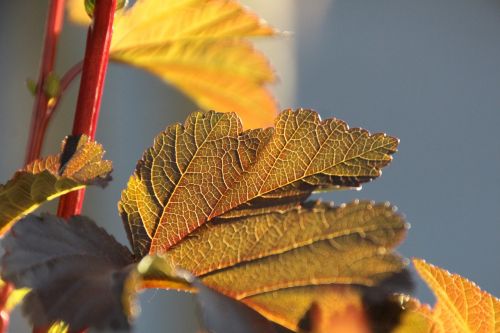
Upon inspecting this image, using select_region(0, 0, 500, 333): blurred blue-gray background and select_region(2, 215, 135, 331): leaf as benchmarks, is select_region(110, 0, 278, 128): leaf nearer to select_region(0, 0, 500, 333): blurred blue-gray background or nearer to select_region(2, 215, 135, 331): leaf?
select_region(2, 215, 135, 331): leaf

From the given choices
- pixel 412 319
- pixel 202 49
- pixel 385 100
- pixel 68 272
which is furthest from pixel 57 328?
pixel 385 100

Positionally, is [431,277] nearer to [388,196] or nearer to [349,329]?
[349,329]

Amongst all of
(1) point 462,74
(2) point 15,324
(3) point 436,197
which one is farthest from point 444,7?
(2) point 15,324

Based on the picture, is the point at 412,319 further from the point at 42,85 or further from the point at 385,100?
the point at 385,100

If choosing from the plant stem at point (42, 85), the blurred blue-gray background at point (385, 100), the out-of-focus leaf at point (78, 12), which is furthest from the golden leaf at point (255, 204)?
the blurred blue-gray background at point (385, 100)

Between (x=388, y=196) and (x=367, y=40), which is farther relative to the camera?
(x=367, y=40)

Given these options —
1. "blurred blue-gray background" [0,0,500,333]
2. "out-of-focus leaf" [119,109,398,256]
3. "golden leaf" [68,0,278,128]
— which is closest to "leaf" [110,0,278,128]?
"golden leaf" [68,0,278,128]
